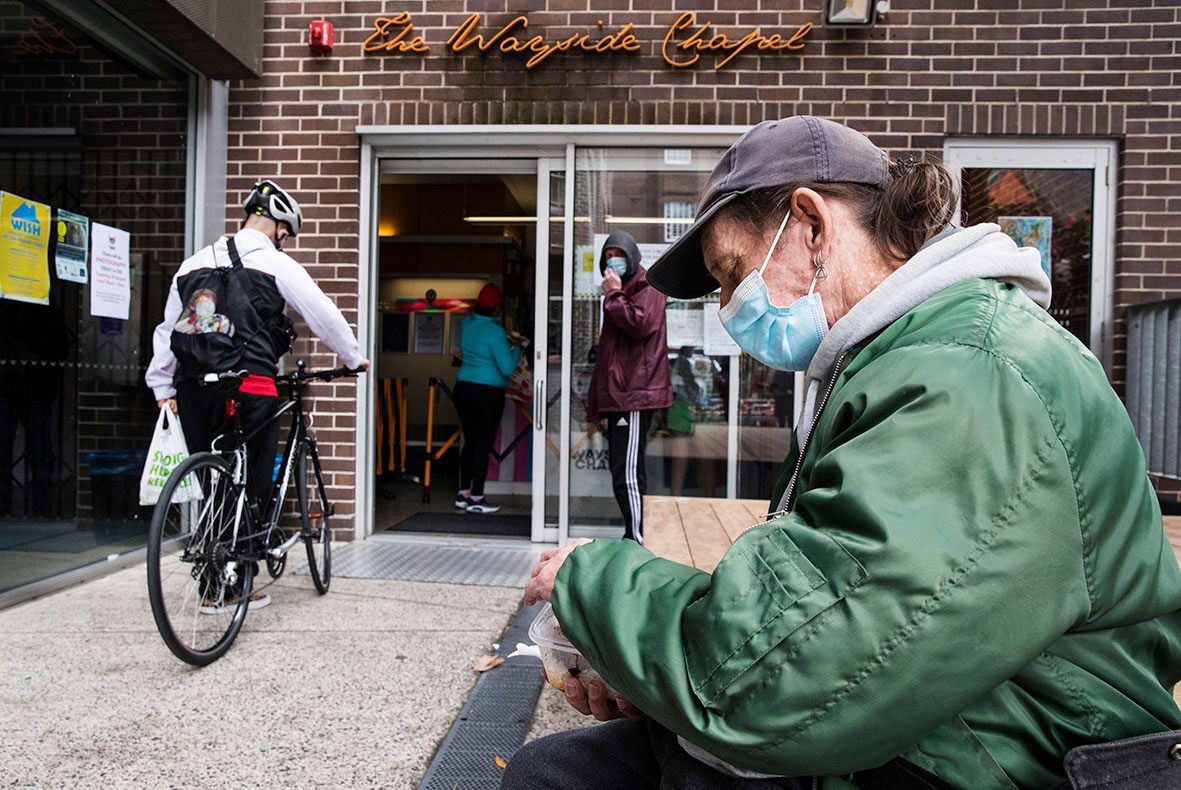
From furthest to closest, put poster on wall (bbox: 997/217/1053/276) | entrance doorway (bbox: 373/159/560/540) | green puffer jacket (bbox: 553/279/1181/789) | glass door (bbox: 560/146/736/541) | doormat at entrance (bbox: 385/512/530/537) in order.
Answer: entrance doorway (bbox: 373/159/560/540), doormat at entrance (bbox: 385/512/530/537), glass door (bbox: 560/146/736/541), poster on wall (bbox: 997/217/1053/276), green puffer jacket (bbox: 553/279/1181/789)

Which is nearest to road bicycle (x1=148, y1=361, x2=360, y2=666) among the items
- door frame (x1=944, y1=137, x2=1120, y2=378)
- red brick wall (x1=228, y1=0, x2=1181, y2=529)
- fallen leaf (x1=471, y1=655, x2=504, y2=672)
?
fallen leaf (x1=471, y1=655, x2=504, y2=672)

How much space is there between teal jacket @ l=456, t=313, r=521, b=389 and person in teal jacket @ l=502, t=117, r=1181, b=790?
248 inches

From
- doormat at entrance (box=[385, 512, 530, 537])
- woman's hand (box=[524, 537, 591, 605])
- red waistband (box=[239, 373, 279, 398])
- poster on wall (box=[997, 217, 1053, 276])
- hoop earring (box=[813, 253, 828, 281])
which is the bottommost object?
doormat at entrance (box=[385, 512, 530, 537])

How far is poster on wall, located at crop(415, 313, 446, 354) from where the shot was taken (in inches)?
380

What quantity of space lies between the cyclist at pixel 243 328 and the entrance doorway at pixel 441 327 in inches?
134

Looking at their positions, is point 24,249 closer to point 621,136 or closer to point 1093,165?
point 621,136

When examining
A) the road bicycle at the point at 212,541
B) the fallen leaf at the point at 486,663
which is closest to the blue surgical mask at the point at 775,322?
the fallen leaf at the point at 486,663

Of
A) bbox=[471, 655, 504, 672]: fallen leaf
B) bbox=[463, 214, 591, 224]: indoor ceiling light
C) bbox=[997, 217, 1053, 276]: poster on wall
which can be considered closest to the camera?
bbox=[471, 655, 504, 672]: fallen leaf

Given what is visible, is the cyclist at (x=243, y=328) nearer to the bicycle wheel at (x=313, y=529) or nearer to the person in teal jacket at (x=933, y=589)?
the bicycle wheel at (x=313, y=529)

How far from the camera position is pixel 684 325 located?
5691 mm

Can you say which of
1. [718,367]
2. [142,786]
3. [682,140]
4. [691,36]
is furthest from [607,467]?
[142,786]

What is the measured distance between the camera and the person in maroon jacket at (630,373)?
203 inches

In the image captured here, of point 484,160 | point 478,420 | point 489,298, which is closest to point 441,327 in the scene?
point 489,298

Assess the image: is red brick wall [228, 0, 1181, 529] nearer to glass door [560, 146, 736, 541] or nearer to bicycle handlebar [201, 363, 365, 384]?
glass door [560, 146, 736, 541]
